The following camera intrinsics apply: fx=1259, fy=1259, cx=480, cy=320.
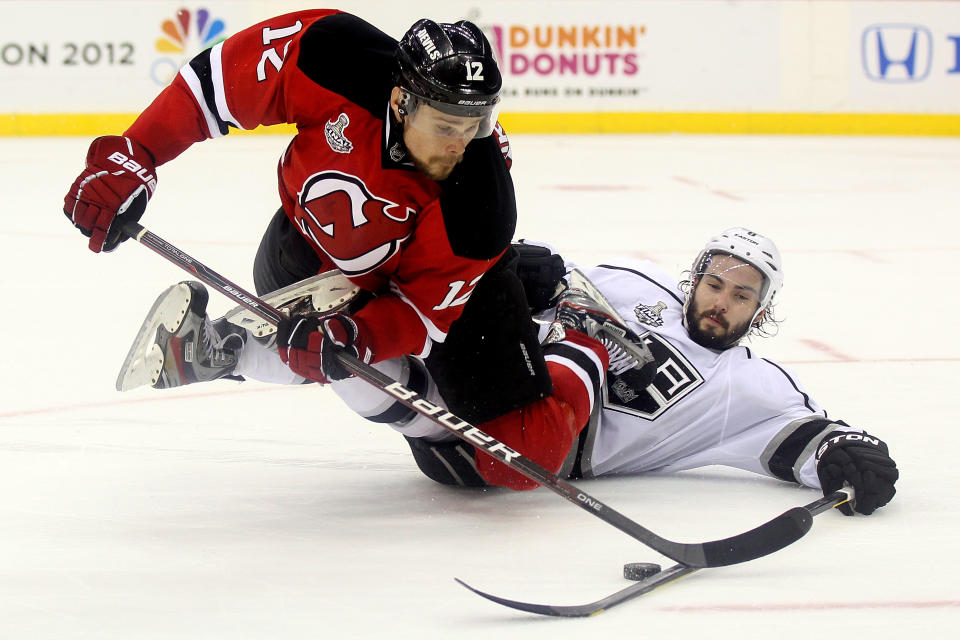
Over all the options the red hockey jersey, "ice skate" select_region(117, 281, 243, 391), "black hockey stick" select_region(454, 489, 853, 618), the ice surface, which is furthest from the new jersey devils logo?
"black hockey stick" select_region(454, 489, 853, 618)

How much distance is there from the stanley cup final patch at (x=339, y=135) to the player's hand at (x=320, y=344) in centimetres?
28

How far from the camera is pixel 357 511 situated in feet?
7.28

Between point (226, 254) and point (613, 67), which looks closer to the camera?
point (226, 254)

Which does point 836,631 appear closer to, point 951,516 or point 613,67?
point 951,516

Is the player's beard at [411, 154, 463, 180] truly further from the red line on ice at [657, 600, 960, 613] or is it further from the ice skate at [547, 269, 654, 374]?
the red line on ice at [657, 600, 960, 613]

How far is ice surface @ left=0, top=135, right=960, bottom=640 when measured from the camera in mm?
1742

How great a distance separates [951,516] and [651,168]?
514cm

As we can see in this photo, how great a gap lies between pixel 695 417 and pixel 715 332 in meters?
0.18

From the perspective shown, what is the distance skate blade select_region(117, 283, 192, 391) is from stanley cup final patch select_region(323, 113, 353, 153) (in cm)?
35

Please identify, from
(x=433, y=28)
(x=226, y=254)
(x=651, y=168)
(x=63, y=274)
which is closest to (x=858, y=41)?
(x=651, y=168)

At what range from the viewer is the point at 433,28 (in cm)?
196

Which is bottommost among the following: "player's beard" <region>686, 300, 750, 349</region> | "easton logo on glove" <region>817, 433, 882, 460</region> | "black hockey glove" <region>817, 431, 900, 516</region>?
"black hockey glove" <region>817, 431, 900, 516</region>

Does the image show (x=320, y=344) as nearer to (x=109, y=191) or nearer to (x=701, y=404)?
(x=109, y=191)

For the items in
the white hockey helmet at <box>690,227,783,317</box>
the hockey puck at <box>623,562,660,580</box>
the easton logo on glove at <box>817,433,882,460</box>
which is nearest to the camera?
the hockey puck at <box>623,562,660,580</box>
